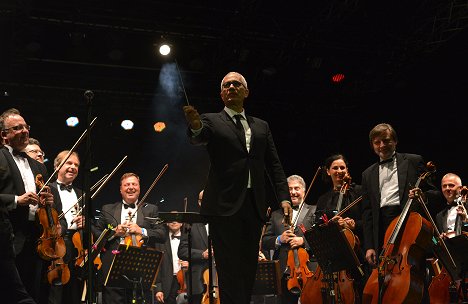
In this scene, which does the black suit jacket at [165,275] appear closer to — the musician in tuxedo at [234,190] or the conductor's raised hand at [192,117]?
the musician in tuxedo at [234,190]

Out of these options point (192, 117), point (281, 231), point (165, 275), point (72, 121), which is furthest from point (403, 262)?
point (72, 121)

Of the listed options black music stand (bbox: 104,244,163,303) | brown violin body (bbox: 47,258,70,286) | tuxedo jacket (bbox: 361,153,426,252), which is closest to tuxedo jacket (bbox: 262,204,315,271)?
tuxedo jacket (bbox: 361,153,426,252)

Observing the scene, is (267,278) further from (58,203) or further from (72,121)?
(72,121)

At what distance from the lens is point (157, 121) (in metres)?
10.8

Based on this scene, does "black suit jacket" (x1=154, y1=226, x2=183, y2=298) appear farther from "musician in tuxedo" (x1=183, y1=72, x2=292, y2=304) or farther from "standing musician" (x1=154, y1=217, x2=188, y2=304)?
"musician in tuxedo" (x1=183, y1=72, x2=292, y2=304)

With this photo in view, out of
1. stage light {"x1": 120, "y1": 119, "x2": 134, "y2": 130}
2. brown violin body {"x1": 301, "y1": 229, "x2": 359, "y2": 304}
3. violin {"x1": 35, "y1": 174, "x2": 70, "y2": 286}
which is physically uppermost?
stage light {"x1": 120, "y1": 119, "x2": 134, "y2": 130}

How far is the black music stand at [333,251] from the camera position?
4883 mm

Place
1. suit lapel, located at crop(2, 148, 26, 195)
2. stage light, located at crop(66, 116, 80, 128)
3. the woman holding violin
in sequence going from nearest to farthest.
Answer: suit lapel, located at crop(2, 148, 26, 195) → the woman holding violin → stage light, located at crop(66, 116, 80, 128)

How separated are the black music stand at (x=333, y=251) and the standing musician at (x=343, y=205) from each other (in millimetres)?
316

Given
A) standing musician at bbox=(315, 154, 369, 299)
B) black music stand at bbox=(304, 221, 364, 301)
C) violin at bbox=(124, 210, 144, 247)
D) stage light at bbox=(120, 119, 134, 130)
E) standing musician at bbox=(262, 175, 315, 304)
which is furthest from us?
stage light at bbox=(120, 119, 134, 130)

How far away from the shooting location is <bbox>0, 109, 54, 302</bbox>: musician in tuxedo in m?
4.57

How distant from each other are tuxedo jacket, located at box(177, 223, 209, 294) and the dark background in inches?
94.1

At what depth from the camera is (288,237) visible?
6.39m

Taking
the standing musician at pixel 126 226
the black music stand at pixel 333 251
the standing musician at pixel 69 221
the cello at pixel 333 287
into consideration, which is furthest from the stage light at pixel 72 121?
the black music stand at pixel 333 251
